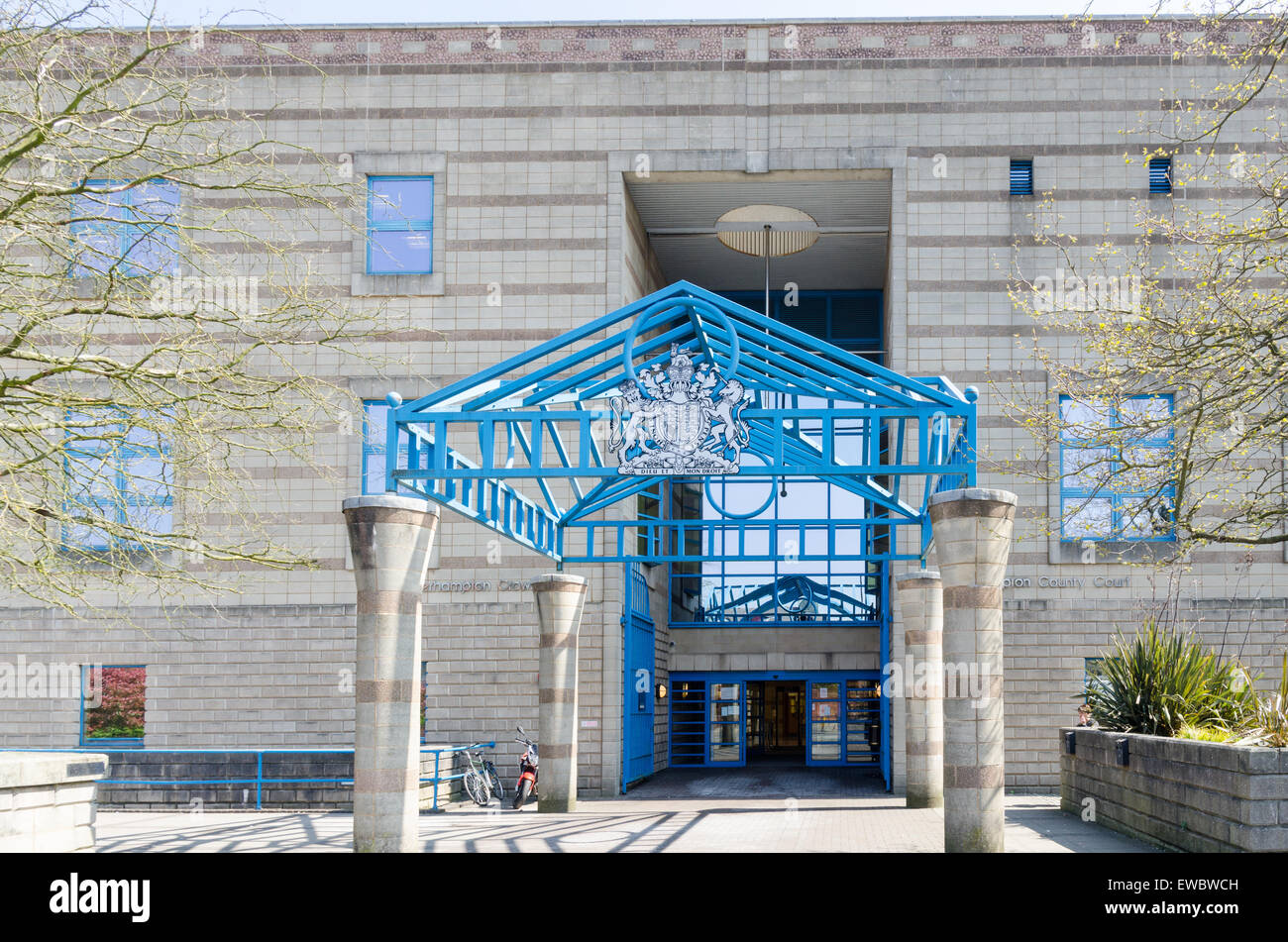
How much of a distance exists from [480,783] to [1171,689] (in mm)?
11433

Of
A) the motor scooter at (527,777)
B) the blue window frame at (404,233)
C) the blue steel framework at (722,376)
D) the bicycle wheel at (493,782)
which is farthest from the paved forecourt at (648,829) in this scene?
A: the blue window frame at (404,233)

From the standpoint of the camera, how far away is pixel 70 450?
11672 millimetres

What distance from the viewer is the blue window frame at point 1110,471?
50.1 ft

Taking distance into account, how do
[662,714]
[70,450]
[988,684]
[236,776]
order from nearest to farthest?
[70,450], [988,684], [236,776], [662,714]

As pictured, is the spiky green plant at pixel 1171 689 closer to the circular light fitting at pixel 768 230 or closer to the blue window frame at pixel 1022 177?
the circular light fitting at pixel 768 230

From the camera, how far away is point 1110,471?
623 inches

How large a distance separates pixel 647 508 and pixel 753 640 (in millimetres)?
5004

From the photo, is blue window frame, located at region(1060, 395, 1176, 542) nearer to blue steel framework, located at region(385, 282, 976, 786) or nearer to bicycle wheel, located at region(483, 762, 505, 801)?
blue steel framework, located at region(385, 282, 976, 786)

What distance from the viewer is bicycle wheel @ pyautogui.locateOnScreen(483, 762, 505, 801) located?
886 inches

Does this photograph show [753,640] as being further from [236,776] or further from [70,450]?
[70,450]

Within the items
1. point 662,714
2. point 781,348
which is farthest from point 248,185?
point 662,714

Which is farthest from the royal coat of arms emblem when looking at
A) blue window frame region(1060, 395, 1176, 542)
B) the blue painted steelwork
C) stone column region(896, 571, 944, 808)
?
the blue painted steelwork

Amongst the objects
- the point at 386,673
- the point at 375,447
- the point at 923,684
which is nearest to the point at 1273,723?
the point at 386,673

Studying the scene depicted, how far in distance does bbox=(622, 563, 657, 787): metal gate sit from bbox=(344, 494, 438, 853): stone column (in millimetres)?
10819
